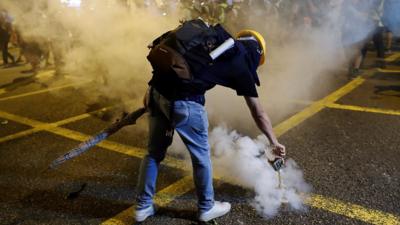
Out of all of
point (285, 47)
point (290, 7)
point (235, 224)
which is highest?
point (290, 7)

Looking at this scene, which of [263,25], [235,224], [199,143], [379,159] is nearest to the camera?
[199,143]

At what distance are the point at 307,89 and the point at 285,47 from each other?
283 cm

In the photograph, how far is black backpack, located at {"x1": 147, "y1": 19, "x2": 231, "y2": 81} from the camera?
8.29ft

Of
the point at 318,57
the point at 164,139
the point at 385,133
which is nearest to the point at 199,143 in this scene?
the point at 164,139

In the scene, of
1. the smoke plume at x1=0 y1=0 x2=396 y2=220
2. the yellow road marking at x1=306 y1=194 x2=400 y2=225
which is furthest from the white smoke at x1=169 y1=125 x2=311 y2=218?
the yellow road marking at x1=306 y1=194 x2=400 y2=225

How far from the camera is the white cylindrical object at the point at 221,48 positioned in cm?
252

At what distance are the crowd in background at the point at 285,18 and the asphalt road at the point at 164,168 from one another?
2119 millimetres

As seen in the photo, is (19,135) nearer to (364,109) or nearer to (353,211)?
(353,211)

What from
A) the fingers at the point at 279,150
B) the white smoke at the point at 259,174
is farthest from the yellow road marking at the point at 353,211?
the fingers at the point at 279,150

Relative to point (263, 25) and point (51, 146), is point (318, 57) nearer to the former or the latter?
point (263, 25)

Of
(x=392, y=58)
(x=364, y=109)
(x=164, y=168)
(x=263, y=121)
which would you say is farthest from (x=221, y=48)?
(x=392, y=58)

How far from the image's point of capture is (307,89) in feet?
21.8

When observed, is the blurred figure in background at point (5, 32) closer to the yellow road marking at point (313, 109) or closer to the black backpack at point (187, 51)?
the yellow road marking at point (313, 109)

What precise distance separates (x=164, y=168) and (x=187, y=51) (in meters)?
1.75
